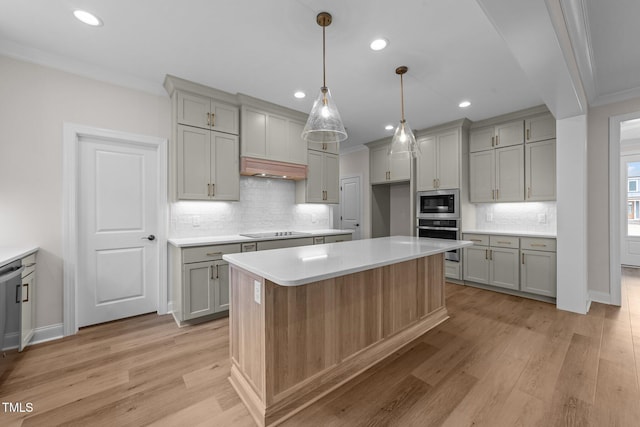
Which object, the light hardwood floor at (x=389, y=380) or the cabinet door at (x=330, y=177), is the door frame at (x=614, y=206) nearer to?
the light hardwood floor at (x=389, y=380)

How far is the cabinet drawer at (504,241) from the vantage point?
12.6ft

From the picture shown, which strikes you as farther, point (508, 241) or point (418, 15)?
point (508, 241)

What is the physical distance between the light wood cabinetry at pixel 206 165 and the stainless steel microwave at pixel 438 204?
3195 millimetres

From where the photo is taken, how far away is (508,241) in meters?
3.90

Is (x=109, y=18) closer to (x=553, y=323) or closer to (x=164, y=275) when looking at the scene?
(x=164, y=275)

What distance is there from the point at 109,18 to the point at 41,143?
1.42 metres

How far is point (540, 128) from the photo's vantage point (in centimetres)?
387

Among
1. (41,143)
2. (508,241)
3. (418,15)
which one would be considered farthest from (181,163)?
(508,241)

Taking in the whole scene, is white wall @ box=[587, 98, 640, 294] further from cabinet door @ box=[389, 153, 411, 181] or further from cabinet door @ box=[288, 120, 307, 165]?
cabinet door @ box=[288, 120, 307, 165]

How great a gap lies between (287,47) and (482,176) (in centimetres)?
365

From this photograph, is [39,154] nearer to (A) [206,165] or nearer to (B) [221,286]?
(A) [206,165]

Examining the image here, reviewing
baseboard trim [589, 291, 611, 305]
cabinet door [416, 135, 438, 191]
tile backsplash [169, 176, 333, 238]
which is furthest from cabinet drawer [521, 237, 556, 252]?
tile backsplash [169, 176, 333, 238]

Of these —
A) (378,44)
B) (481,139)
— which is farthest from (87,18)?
(481,139)

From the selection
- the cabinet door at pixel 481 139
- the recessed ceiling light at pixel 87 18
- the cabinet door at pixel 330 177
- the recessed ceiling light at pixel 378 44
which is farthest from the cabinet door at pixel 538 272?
the recessed ceiling light at pixel 87 18
